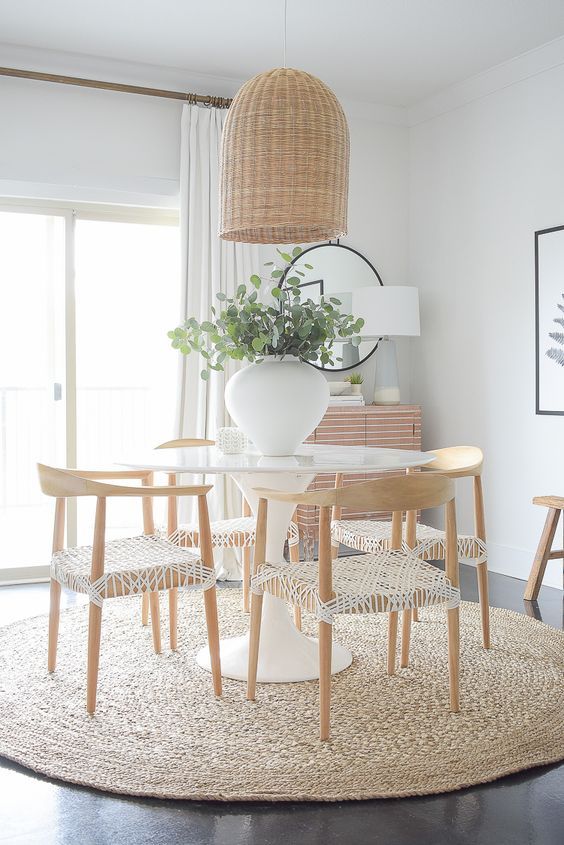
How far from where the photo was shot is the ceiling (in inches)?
152

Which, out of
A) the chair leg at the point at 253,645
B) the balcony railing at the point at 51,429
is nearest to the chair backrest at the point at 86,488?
the chair leg at the point at 253,645

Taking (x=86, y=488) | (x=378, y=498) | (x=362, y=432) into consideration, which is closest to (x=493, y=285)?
(x=362, y=432)

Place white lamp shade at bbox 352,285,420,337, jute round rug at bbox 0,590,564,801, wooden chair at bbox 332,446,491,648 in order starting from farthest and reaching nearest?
white lamp shade at bbox 352,285,420,337, wooden chair at bbox 332,446,491,648, jute round rug at bbox 0,590,564,801

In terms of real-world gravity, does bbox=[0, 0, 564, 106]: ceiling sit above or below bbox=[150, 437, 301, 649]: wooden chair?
above

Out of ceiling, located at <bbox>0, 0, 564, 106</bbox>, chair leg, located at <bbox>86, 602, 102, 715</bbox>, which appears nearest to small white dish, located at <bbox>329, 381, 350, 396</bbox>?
ceiling, located at <bbox>0, 0, 564, 106</bbox>

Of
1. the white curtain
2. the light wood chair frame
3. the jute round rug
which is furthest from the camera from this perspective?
the white curtain

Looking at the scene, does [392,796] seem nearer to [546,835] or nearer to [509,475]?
[546,835]

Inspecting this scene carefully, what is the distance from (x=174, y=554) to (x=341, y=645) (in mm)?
877

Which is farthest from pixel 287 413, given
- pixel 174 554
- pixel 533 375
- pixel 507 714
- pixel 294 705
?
pixel 533 375

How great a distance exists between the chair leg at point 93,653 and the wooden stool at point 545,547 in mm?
2335

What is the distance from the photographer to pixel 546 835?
1.94 metres

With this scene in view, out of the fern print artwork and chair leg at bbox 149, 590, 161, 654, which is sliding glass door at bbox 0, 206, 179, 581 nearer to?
chair leg at bbox 149, 590, 161, 654

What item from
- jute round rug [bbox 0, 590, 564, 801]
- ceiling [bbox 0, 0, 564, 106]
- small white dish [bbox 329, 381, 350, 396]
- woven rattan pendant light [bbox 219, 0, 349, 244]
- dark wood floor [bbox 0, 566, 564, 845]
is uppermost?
ceiling [bbox 0, 0, 564, 106]

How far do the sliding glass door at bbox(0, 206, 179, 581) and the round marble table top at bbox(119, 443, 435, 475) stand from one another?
5.71 feet
